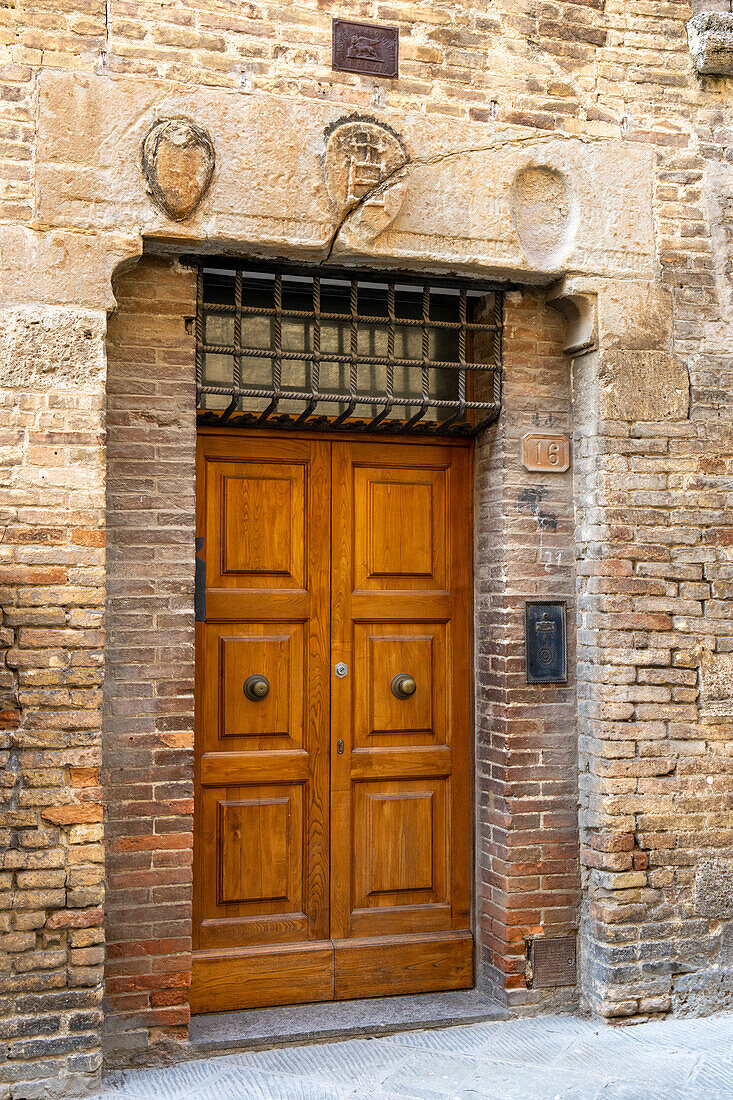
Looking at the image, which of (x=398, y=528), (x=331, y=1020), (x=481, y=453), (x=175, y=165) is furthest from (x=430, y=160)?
(x=331, y=1020)

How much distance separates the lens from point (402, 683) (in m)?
4.05

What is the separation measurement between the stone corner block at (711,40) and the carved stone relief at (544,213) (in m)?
0.84

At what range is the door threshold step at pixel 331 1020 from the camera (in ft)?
11.7

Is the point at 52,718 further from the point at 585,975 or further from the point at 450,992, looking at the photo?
the point at 585,975

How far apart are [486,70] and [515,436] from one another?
147 cm

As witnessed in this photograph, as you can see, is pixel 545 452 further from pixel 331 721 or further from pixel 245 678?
pixel 245 678

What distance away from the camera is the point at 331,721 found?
398 centimetres

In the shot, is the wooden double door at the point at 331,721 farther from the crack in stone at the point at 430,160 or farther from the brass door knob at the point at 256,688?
the crack in stone at the point at 430,160

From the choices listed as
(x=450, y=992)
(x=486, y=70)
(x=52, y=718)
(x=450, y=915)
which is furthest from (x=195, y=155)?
(x=450, y=992)

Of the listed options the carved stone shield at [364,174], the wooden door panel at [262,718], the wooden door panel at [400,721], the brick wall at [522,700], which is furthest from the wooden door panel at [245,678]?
the carved stone shield at [364,174]

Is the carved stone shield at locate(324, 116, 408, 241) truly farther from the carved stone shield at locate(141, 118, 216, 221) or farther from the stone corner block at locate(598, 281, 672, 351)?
the stone corner block at locate(598, 281, 672, 351)

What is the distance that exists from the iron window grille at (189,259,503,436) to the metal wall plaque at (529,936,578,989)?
216cm

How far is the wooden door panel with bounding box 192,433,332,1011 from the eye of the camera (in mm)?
3795

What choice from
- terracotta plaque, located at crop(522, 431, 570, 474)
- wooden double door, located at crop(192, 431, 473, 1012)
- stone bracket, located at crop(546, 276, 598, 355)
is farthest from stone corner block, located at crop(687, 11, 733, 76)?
wooden double door, located at crop(192, 431, 473, 1012)
